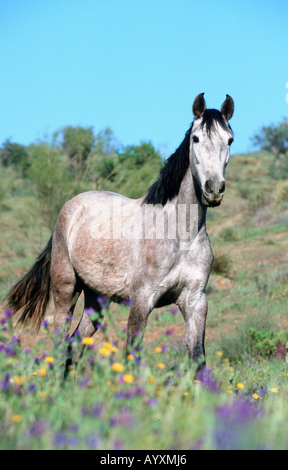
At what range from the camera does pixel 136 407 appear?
2.15 metres

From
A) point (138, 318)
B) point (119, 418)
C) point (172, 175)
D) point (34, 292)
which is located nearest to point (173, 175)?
point (172, 175)

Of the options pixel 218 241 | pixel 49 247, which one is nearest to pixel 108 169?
pixel 218 241

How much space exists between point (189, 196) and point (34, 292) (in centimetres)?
233

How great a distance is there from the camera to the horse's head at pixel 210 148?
12.2ft

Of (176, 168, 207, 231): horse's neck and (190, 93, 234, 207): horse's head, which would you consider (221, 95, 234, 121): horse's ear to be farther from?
(176, 168, 207, 231): horse's neck

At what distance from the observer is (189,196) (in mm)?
4246

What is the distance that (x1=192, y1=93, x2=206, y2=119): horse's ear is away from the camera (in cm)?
409

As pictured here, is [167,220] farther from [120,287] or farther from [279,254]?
[279,254]

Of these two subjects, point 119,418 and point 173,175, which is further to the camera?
point 173,175

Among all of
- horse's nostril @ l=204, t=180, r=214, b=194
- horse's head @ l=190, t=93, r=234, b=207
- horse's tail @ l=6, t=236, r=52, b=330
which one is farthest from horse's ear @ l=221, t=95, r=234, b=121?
horse's tail @ l=6, t=236, r=52, b=330

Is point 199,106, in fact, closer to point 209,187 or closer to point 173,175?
point 173,175

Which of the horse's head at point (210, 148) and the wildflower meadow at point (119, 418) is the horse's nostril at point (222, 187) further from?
the wildflower meadow at point (119, 418)

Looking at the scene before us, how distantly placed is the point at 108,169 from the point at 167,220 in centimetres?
1459

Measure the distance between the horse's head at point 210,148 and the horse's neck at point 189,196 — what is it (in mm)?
137
